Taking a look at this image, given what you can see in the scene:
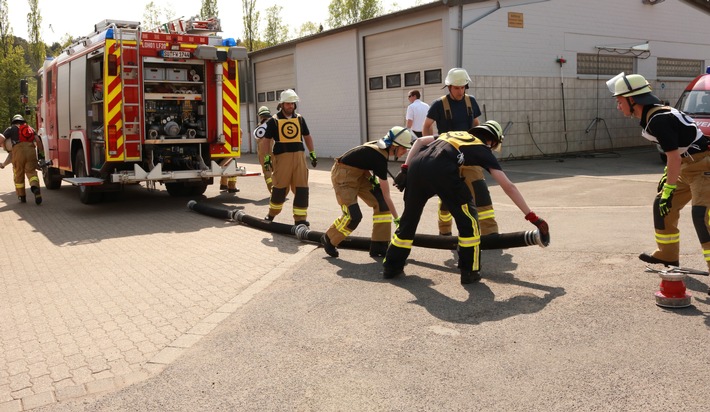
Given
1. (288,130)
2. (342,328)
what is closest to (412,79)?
(288,130)

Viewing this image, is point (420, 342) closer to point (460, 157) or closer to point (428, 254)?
point (460, 157)

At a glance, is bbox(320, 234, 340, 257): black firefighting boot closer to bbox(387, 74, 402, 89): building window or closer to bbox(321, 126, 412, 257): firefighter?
bbox(321, 126, 412, 257): firefighter

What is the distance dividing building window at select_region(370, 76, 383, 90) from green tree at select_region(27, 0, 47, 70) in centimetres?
3919

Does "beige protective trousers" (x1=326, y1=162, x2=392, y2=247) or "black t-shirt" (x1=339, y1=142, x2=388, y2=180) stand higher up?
"black t-shirt" (x1=339, y1=142, x2=388, y2=180)

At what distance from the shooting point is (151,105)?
11578mm

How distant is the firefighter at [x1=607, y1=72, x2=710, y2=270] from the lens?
16.8 ft

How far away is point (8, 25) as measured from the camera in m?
49.8

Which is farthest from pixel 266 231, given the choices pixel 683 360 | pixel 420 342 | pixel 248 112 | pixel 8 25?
pixel 8 25

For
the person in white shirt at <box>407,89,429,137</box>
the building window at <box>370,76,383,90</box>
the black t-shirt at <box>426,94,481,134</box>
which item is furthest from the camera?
the building window at <box>370,76,383,90</box>

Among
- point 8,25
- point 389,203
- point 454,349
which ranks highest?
point 8,25

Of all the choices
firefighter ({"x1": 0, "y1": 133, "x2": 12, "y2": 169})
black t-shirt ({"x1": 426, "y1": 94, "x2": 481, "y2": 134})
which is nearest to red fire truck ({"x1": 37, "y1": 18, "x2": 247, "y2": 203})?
firefighter ({"x1": 0, "y1": 133, "x2": 12, "y2": 169})

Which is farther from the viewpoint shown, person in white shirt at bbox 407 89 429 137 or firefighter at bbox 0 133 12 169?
person in white shirt at bbox 407 89 429 137

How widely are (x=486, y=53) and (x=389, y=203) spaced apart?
1200 cm

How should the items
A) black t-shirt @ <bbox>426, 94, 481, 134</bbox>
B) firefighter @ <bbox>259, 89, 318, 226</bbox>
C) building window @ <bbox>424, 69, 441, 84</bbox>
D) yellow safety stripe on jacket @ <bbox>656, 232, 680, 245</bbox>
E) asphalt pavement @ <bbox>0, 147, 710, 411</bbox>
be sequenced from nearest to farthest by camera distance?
asphalt pavement @ <bbox>0, 147, 710, 411</bbox>
yellow safety stripe on jacket @ <bbox>656, 232, 680, 245</bbox>
black t-shirt @ <bbox>426, 94, 481, 134</bbox>
firefighter @ <bbox>259, 89, 318, 226</bbox>
building window @ <bbox>424, 69, 441, 84</bbox>
